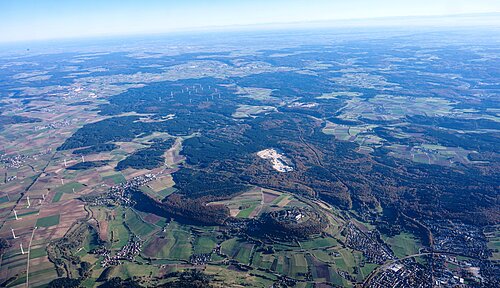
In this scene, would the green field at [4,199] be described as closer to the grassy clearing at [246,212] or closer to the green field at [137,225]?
the green field at [137,225]

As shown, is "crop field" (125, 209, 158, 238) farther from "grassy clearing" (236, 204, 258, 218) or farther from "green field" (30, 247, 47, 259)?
"grassy clearing" (236, 204, 258, 218)

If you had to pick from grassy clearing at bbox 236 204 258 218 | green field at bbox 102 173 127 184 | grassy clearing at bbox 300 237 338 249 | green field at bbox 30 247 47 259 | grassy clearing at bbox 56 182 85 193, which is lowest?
grassy clearing at bbox 300 237 338 249

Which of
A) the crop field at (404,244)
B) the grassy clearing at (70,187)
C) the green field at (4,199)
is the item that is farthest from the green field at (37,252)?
the crop field at (404,244)

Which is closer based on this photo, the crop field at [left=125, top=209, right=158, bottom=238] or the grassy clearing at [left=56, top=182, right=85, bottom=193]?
the crop field at [left=125, top=209, right=158, bottom=238]

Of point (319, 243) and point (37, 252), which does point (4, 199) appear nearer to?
point (37, 252)

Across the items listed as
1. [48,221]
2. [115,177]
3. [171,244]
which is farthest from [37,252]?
[115,177]

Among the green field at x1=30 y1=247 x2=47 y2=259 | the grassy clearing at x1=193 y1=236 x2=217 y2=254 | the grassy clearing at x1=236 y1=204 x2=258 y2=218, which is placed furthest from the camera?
the grassy clearing at x1=236 y1=204 x2=258 y2=218

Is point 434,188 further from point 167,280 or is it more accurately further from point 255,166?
point 167,280

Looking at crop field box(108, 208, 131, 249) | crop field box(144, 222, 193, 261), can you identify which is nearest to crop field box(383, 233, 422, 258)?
crop field box(144, 222, 193, 261)
